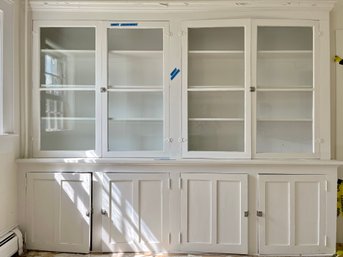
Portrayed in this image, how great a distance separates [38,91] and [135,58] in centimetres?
97

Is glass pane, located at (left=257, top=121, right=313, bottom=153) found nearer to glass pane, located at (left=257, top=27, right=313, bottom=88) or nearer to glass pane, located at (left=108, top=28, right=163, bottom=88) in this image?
glass pane, located at (left=257, top=27, right=313, bottom=88)

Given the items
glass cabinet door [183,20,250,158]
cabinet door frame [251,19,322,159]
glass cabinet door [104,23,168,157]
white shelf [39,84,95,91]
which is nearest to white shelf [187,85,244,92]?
glass cabinet door [183,20,250,158]

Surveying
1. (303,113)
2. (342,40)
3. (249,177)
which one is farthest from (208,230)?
(342,40)

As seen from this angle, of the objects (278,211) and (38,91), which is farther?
(38,91)

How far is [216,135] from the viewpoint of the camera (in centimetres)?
279

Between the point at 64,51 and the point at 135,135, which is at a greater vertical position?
the point at 64,51

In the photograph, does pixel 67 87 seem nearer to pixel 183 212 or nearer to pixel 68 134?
pixel 68 134

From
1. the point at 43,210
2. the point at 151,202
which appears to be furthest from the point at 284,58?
the point at 43,210

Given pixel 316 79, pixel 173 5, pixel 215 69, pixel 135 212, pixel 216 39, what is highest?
pixel 173 5

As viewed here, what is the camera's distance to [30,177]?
265 centimetres

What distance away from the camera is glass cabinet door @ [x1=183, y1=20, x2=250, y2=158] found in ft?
8.84

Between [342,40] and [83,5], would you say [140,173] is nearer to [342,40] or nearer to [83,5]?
[83,5]

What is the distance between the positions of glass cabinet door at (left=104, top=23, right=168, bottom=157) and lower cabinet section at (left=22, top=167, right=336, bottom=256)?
1.22 ft

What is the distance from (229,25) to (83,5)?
1347 mm
